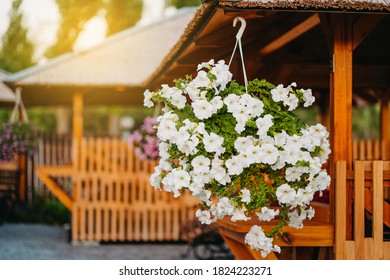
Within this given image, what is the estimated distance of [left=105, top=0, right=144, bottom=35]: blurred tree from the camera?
92.5 ft

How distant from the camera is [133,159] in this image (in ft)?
41.0

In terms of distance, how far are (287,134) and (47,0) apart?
732 inches

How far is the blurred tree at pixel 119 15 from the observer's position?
2820 centimetres

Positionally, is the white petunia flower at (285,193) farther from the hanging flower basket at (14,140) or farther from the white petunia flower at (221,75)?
the hanging flower basket at (14,140)

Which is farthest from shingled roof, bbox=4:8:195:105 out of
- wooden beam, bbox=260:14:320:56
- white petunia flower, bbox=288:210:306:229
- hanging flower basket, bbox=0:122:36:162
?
white petunia flower, bbox=288:210:306:229

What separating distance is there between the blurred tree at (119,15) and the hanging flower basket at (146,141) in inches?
667

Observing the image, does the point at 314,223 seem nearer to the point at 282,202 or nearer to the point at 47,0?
the point at 282,202

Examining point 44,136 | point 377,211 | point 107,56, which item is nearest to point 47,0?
point 44,136

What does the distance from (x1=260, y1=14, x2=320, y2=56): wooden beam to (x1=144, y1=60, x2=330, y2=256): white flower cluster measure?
5.65ft

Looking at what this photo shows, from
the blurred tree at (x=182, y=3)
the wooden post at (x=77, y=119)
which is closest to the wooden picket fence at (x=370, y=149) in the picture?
the wooden post at (x=77, y=119)

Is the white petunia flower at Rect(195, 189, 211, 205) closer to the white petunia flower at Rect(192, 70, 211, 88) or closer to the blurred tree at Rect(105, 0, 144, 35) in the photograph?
the white petunia flower at Rect(192, 70, 211, 88)

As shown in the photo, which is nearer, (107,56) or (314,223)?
(314,223)

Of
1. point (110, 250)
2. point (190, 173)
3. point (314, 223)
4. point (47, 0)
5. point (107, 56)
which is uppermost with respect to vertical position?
point (47, 0)
